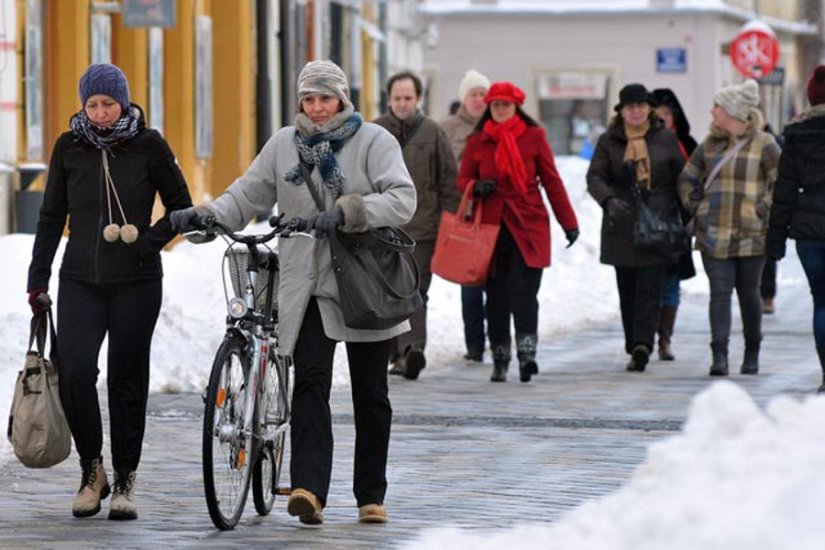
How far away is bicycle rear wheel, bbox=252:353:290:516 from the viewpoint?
28.8 ft

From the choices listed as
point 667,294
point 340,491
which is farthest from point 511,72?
point 340,491

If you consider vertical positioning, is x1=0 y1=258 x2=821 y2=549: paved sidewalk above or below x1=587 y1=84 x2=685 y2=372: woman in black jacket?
below

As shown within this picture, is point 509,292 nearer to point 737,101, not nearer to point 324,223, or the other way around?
point 737,101

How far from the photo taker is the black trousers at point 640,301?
15.5 m

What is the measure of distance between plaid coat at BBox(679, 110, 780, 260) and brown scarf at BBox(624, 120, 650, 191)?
21.0 inches

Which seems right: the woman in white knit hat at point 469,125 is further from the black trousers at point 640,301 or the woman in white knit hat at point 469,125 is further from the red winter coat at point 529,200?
the red winter coat at point 529,200

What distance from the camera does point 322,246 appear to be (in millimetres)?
8594

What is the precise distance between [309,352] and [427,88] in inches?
1779

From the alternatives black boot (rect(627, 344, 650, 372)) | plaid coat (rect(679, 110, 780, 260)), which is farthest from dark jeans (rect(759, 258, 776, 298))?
plaid coat (rect(679, 110, 780, 260))

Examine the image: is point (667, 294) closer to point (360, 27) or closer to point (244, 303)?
point (244, 303)

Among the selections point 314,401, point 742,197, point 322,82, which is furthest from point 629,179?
point 314,401

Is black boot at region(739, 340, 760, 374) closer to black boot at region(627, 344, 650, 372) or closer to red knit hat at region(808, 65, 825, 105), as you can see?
black boot at region(627, 344, 650, 372)

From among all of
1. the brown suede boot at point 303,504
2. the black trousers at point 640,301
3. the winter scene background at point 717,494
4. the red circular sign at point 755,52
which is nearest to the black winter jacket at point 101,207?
the brown suede boot at point 303,504

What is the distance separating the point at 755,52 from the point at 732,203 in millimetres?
18281
